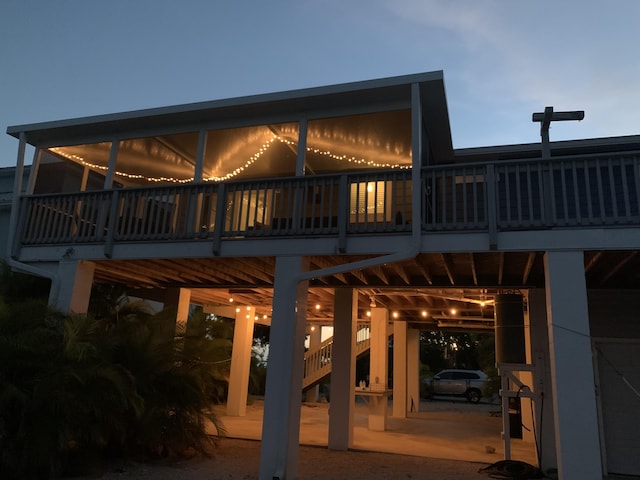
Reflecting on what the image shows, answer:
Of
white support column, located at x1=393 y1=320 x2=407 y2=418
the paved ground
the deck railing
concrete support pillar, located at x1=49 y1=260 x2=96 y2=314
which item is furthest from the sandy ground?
white support column, located at x1=393 y1=320 x2=407 y2=418

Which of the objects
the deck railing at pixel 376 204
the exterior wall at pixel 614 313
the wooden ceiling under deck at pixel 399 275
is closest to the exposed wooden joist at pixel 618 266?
the wooden ceiling under deck at pixel 399 275

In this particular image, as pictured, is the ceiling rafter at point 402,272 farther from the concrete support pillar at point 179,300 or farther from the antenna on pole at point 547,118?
the concrete support pillar at point 179,300

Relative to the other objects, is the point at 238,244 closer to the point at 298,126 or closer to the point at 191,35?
the point at 298,126

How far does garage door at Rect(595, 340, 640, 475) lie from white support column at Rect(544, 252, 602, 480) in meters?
2.24

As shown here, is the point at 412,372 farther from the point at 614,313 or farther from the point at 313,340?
the point at 614,313

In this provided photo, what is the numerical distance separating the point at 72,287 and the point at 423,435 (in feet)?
26.0

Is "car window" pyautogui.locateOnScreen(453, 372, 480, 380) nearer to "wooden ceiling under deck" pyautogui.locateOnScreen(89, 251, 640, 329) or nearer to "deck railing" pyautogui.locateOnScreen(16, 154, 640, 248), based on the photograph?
"wooden ceiling under deck" pyautogui.locateOnScreen(89, 251, 640, 329)

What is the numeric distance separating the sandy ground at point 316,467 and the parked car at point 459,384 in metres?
15.9

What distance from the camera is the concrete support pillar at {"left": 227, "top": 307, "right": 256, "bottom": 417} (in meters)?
13.1

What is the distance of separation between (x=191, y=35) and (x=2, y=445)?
13.8m

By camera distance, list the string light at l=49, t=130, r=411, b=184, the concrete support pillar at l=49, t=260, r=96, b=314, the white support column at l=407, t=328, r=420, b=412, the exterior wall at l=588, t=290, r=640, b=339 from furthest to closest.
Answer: the white support column at l=407, t=328, r=420, b=412, the string light at l=49, t=130, r=411, b=184, the concrete support pillar at l=49, t=260, r=96, b=314, the exterior wall at l=588, t=290, r=640, b=339

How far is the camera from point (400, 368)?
1362cm

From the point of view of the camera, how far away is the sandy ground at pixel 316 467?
20.1 feet

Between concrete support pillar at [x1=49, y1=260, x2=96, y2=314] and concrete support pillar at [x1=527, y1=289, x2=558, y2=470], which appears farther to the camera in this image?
concrete support pillar at [x1=49, y1=260, x2=96, y2=314]
